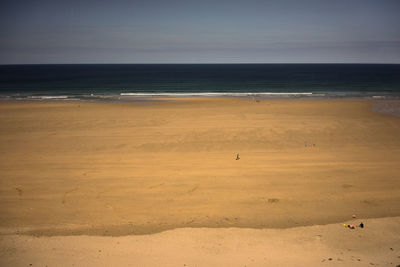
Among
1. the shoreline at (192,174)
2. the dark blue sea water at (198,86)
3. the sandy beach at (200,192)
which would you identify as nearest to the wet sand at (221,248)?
the sandy beach at (200,192)

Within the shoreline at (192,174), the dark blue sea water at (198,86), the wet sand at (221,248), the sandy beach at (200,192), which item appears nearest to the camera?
the wet sand at (221,248)

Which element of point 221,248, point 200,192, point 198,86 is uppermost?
point 221,248

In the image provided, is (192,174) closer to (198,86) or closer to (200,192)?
(200,192)

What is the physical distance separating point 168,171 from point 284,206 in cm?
388

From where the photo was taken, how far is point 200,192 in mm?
7312

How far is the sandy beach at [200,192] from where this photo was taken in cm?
497

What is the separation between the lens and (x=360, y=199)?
22.7 ft

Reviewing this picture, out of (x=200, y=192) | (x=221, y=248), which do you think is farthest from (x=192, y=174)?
(x=221, y=248)

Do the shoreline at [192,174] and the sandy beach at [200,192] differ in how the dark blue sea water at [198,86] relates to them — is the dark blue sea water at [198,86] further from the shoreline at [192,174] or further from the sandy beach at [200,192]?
the sandy beach at [200,192]

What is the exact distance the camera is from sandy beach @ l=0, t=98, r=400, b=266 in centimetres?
497

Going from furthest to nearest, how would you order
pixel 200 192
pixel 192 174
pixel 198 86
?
pixel 198 86 < pixel 192 174 < pixel 200 192

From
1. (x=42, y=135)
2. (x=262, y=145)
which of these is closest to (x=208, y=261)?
(x=262, y=145)

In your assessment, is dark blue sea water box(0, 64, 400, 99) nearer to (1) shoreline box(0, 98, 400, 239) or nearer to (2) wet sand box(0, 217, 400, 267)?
(1) shoreline box(0, 98, 400, 239)

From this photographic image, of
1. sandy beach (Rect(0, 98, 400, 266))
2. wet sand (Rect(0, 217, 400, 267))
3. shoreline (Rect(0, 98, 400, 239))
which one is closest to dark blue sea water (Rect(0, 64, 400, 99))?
shoreline (Rect(0, 98, 400, 239))
